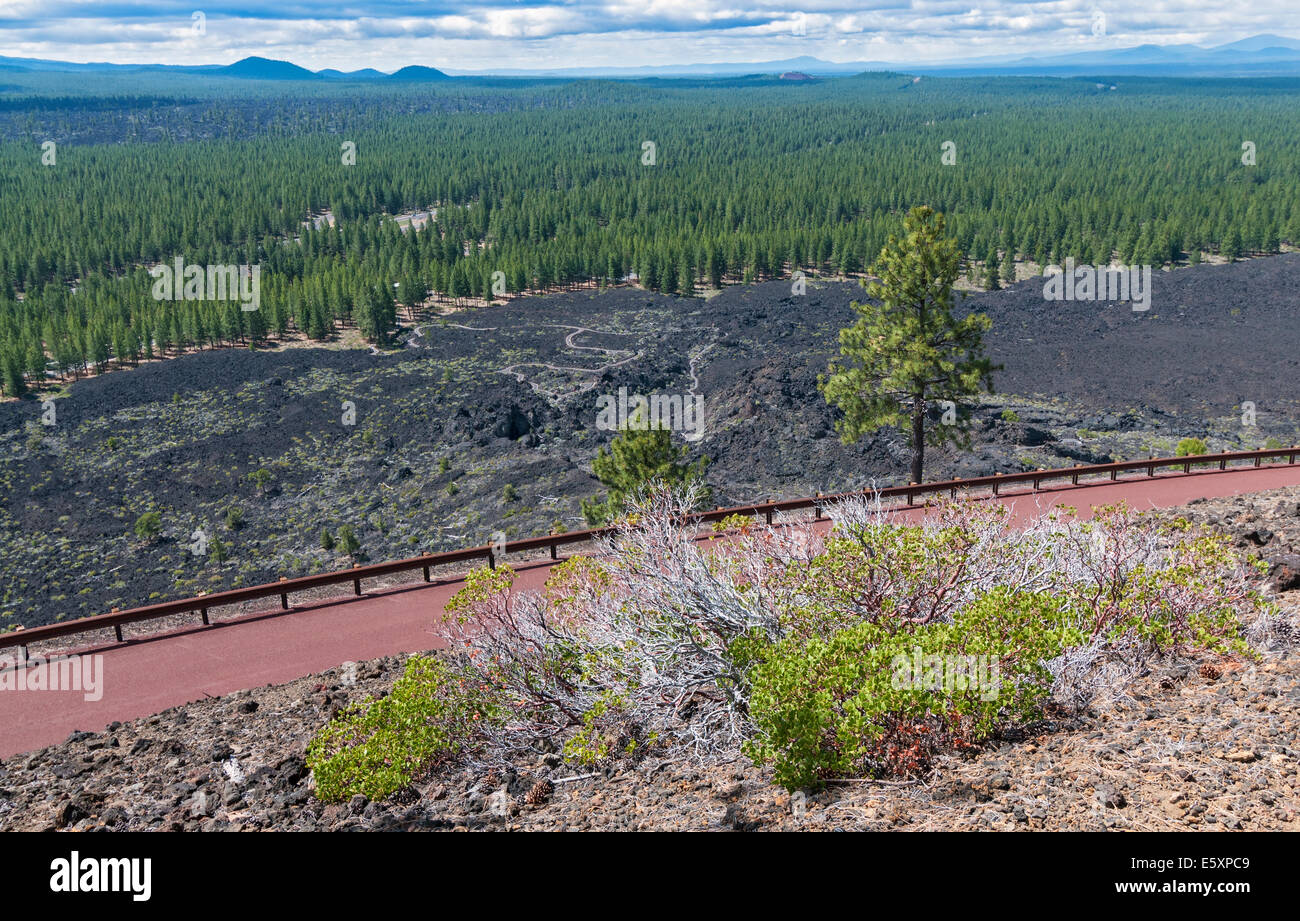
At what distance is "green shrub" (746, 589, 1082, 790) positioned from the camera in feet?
28.0

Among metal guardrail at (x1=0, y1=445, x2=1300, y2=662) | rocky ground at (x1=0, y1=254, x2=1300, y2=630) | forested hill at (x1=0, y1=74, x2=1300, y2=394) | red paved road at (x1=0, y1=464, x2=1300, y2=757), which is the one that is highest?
forested hill at (x1=0, y1=74, x2=1300, y2=394)

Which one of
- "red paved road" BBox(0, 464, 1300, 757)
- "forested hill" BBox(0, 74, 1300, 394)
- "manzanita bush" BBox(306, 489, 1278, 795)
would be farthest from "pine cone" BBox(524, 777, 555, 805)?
"forested hill" BBox(0, 74, 1300, 394)

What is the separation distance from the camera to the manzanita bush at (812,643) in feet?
28.8

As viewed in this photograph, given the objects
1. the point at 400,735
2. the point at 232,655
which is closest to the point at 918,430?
the point at 232,655

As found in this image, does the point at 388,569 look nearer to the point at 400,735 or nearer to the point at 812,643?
the point at 400,735

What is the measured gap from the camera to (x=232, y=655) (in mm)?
14695

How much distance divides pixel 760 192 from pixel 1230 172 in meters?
76.2

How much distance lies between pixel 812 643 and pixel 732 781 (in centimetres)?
167

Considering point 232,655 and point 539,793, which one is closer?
point 539,793

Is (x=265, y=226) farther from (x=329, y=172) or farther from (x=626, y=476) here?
(x=626, y=476)

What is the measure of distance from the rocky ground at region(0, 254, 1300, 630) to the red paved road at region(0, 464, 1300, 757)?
11.1 metres

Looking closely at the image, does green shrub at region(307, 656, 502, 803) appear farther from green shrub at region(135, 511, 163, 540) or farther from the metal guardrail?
green shrub at region(135, 511, 163, 540)

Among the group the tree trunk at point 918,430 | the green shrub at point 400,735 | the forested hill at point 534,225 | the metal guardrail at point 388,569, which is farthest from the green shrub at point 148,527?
the forested hill at point 534,225

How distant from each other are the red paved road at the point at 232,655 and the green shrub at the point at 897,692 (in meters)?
4.87
